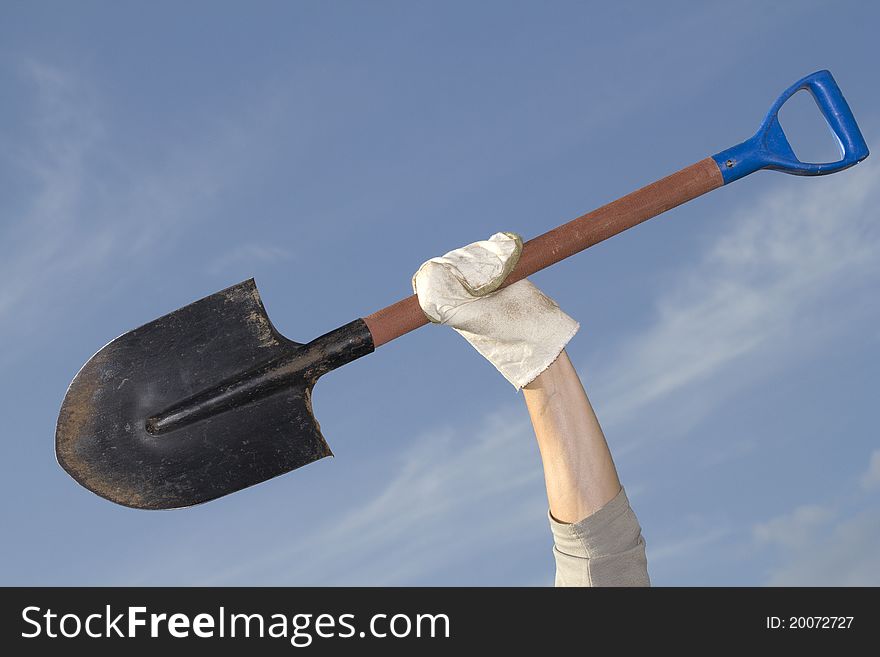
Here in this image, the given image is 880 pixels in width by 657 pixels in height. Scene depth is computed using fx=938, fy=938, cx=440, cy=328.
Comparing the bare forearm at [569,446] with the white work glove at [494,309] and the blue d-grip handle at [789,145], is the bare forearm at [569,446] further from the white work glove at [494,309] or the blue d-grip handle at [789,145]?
the blue d-grip handle at [789,145]

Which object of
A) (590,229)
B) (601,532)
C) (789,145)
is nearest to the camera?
(601,532)

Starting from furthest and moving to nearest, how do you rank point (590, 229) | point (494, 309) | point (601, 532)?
point (590, 229) < point (494, 309) < point (601, 532)

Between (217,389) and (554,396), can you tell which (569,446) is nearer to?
(554,396)

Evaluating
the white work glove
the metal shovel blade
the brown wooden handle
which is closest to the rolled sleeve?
the white work glove

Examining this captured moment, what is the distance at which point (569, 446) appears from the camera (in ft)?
8.91

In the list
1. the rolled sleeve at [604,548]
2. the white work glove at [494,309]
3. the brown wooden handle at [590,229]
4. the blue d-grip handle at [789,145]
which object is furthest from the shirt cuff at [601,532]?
the blue d-grip handle at [789,145]

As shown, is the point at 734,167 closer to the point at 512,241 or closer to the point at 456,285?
the point at 512,241

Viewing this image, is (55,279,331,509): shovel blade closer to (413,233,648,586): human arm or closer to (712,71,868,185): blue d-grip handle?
(413,233,648,586): human arm

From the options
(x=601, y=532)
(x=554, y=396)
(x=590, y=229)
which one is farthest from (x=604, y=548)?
(x=590, y=229)

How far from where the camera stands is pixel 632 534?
109 inches

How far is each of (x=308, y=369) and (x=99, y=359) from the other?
668 millimetres

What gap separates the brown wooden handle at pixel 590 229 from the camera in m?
2.94

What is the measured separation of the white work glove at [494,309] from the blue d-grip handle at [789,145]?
33.0 inches

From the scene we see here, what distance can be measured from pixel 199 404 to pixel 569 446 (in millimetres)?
1204
